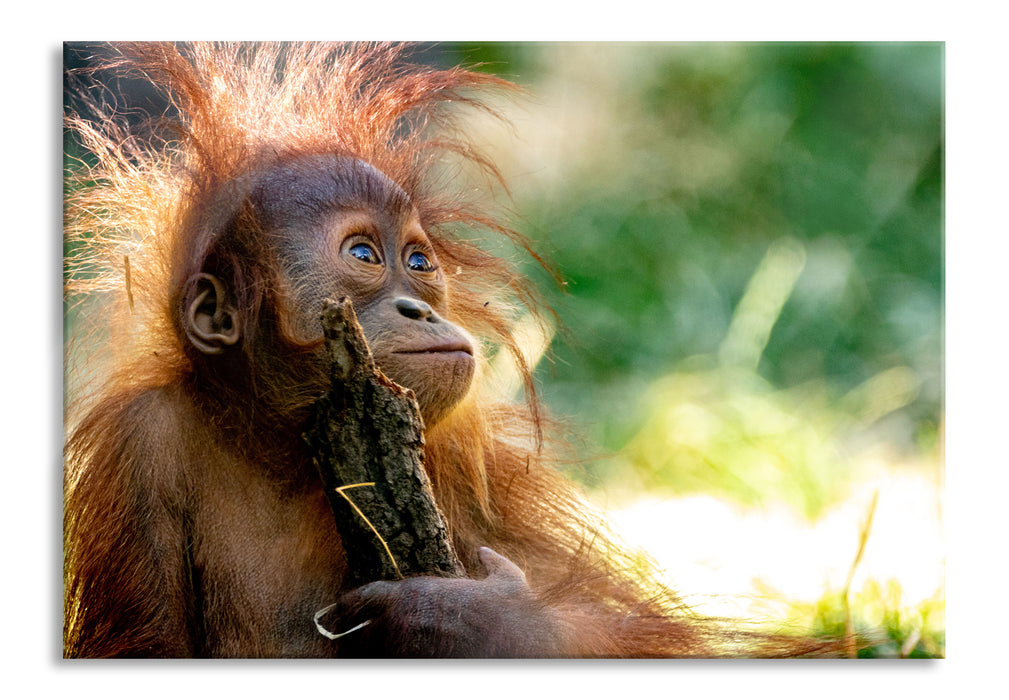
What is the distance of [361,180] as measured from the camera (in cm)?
257

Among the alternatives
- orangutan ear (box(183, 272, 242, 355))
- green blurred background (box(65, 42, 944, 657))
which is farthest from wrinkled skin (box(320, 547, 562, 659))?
orangutan ear (box(183, 272, 242, 355))

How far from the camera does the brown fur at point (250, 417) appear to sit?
2.45 meters

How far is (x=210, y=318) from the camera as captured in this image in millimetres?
2457

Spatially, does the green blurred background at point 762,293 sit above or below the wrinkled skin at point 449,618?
above

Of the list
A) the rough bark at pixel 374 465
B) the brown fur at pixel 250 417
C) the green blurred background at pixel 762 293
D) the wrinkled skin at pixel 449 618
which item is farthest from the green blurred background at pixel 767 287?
the rough bark at pixel 374 465

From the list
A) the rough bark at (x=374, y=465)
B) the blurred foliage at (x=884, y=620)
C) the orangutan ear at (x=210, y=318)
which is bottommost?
the blurred foliage at (x=884, y=620)

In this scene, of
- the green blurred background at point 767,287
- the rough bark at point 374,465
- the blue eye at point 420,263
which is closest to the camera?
the rough bark at point 374,465

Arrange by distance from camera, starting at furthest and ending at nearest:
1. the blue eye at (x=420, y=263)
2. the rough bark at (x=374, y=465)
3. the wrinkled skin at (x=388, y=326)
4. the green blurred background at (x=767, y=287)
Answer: the green blurred background at (x=767, y=287), the blue eye at (x=420, y=263), the wrinkled skin at (x=388, y=326), the rough bark at (x=374, y=465)

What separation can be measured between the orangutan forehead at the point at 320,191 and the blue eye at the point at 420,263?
0.11m

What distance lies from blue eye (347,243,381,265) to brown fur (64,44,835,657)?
189mm

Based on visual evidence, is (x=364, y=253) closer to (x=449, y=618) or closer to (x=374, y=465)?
(x=374, y=465)

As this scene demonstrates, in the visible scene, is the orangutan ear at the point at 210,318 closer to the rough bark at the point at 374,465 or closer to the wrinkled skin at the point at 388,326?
the wrinkled skin at the point at 388,326

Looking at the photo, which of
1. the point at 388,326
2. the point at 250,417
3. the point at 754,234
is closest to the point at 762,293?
the point at 754,234
